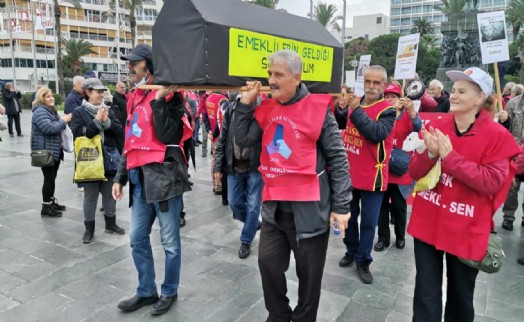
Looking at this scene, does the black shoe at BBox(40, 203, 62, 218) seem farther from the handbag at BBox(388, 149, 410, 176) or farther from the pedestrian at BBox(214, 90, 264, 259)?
the handbag at BBox(388, 149, 410, 176)

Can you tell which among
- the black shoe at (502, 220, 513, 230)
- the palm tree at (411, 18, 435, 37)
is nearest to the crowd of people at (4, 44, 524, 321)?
the black shoe at (502, 220, 513, 230)

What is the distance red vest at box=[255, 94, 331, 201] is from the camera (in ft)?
8.44

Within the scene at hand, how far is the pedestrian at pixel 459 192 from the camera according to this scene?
2324 mm

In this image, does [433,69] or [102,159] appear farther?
[433,69]

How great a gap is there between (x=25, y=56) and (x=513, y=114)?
61982 mm

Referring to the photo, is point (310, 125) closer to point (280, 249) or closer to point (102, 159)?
point (280, 249)

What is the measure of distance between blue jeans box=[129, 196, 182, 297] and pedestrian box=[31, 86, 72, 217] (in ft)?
10.1

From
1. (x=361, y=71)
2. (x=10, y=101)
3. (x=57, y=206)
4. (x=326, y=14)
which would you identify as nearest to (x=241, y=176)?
(x=57, y=206)

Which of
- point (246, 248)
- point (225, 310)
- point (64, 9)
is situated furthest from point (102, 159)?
point (64, 9)

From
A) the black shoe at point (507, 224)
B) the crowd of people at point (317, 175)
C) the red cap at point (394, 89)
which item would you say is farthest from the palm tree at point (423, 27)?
the crowd of people at point (317, 175)

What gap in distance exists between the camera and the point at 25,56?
5425 cm

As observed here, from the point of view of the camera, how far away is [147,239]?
3334 millimetres

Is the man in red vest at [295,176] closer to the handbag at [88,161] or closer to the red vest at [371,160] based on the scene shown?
the red vest at [371,160]

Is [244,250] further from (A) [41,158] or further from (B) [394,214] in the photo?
(A) [41,158]
